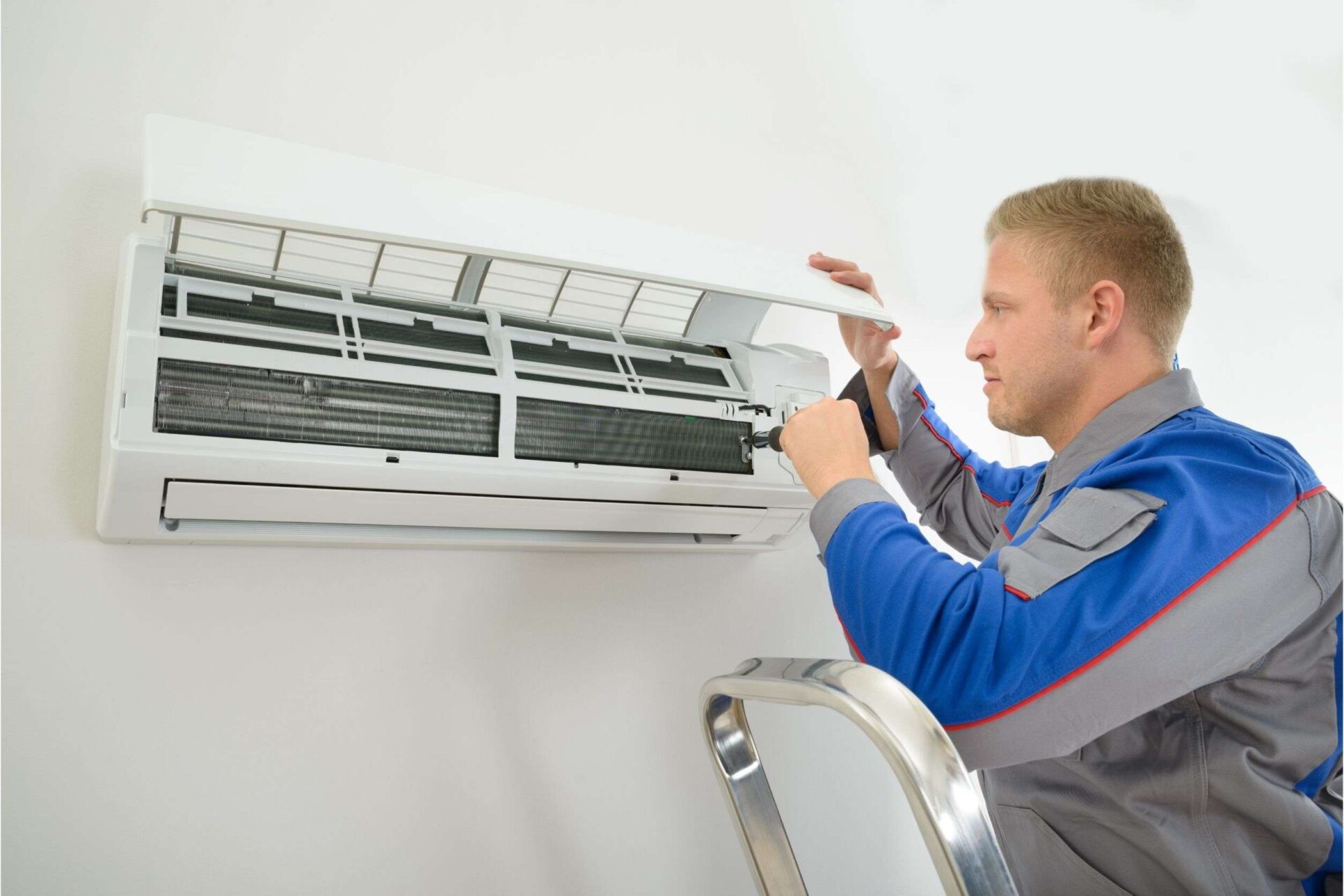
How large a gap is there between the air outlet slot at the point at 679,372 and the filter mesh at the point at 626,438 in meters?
0.09

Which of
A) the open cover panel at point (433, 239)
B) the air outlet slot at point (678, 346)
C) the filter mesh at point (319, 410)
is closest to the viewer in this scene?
the open cover panel at point (433, 239)

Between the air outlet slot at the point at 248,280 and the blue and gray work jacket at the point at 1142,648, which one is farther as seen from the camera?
the air outlet slot at the point at 248,280

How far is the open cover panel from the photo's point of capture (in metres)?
0.99

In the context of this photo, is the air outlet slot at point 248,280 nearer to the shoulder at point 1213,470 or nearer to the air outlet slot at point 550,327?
the air outlet slot at point 550,327

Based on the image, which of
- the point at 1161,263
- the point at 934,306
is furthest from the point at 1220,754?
the point at 934,306

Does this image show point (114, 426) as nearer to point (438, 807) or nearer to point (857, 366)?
point (438, 807)

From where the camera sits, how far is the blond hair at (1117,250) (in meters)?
1.41

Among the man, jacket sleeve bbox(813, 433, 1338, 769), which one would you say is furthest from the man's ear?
jacket sleeve bbox(813, 433, 1338, 769)

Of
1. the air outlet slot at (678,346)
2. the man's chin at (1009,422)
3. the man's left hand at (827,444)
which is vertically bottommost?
the man's left hand at (827,444)

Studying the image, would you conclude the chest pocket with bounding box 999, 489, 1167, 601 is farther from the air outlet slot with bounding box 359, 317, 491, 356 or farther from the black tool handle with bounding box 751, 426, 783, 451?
the air outlet slot with bounding box 359, 317, 491, 356

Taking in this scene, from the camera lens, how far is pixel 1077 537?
1091 mm

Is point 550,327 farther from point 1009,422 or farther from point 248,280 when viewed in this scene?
point 1009,422

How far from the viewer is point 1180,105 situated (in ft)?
8.13

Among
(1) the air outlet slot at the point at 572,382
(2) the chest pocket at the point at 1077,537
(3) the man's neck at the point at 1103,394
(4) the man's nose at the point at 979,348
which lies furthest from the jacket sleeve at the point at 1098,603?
(1) the air outlet slot at the point at 572,382
